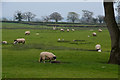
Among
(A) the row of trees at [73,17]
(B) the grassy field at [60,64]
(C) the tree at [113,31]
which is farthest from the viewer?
Answer: (A) the row of trees at [73,17]

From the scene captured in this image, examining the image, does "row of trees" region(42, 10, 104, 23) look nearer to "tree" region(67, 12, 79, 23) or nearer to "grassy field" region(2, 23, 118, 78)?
"tree" region(67, 12, 79, 23)

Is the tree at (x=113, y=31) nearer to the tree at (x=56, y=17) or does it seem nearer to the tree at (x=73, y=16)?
the tree at (x=56, y=17)

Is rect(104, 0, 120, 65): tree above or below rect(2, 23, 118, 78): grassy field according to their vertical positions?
above

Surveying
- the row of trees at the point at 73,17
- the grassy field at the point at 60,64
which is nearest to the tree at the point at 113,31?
the grassy field at the point at 60,64

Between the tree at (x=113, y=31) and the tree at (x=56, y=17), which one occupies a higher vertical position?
the tree at (x=56, y=17)

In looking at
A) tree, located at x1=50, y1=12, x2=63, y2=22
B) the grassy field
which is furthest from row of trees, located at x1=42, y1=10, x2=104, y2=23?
the grassy field

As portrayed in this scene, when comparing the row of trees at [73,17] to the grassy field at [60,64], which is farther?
the row of trees at [73,17]

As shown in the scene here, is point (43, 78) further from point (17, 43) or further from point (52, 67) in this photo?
point (17, 43)

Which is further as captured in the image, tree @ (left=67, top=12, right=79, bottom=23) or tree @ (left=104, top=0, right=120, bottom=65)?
tree @ (left=67, top=12, right=79, bottom=23)

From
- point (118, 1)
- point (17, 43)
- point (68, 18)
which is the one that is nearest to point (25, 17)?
point (68, 18)

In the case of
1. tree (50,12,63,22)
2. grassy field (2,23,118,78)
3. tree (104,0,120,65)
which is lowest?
grassy field (2,23,118,78)

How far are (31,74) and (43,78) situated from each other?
1.19m

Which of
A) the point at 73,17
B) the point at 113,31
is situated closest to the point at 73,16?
the point at 73,17

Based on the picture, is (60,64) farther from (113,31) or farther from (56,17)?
(56,17)
